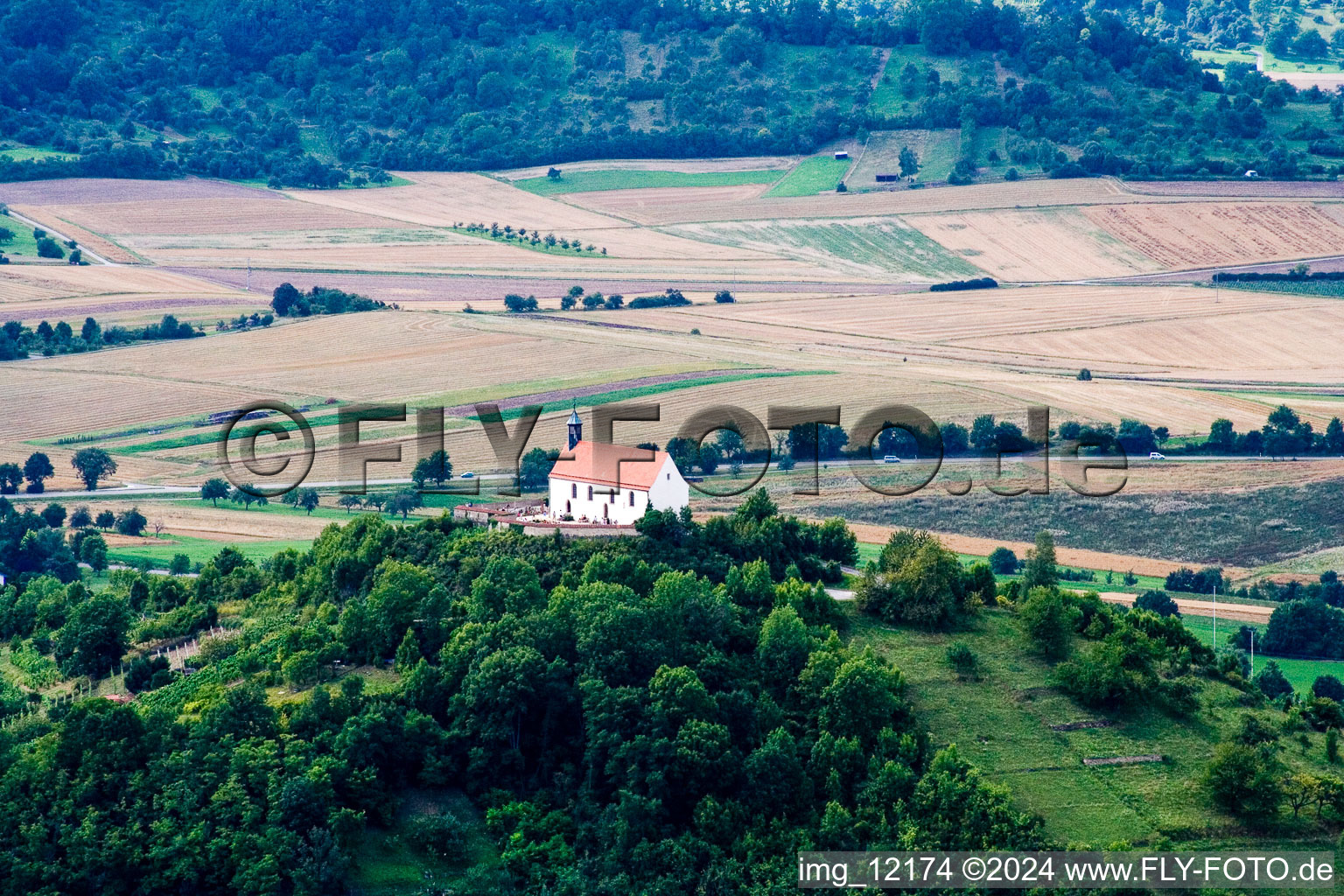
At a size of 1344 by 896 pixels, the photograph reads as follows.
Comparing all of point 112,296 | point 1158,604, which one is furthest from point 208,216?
point 1158,604

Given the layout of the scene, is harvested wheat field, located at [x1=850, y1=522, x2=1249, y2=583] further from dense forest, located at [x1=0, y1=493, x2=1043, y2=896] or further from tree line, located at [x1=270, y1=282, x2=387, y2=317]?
tree line, located at [x1=270, y1=282, x2=387, y2=317]

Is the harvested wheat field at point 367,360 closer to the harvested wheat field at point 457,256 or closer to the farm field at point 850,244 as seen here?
the harvested wheat field at point 457,256

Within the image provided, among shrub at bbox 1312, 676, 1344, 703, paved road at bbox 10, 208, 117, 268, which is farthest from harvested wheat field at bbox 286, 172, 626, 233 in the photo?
shrub at bbox 1312, 676, 1344, 703

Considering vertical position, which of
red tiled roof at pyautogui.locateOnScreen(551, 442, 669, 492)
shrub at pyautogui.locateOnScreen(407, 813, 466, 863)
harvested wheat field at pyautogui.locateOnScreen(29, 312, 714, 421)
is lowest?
shrub at pyautogui.locateOnScreen(407, 813, 466, 863)

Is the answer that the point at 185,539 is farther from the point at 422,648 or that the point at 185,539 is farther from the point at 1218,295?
the point at 1218,295

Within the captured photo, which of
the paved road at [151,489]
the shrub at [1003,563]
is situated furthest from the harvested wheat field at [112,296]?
the shrub at [1003,563]
